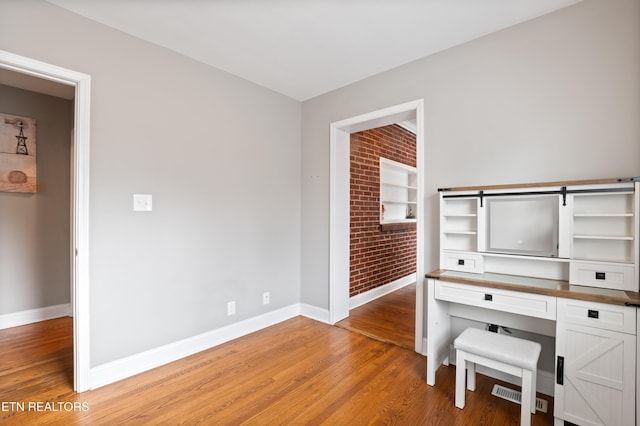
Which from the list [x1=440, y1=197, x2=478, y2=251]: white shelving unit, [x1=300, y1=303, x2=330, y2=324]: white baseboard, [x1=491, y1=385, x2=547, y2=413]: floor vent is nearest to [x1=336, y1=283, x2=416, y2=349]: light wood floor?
[x1=300, y1=303, x2=330, y2=324]: white baseboard

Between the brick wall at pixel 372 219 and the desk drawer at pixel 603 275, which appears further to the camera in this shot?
the brick wall at pixel 372 219

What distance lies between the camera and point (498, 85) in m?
2.25

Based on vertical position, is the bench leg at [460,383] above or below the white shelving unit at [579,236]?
below

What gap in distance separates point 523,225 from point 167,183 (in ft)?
9.13

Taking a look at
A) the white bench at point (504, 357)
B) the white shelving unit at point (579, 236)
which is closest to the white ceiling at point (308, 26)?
Result: the white shelving unit at point (579, 236)

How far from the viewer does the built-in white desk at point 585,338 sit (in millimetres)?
1495

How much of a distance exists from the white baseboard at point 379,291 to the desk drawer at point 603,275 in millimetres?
2387

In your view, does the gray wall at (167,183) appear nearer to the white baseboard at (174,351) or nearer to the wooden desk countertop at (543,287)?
the white baseboard at (174,351)

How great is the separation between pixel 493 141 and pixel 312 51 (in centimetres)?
166

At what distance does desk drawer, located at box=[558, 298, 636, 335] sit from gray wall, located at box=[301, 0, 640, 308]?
2.75 ft

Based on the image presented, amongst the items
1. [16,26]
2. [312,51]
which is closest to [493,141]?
[312,51]

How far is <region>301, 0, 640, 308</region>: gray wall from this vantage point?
1823 mm

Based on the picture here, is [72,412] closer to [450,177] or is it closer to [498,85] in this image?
[450,177]
